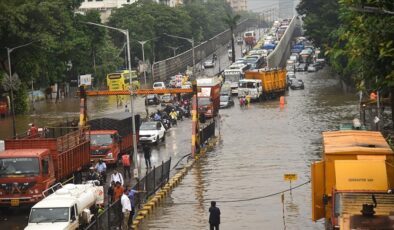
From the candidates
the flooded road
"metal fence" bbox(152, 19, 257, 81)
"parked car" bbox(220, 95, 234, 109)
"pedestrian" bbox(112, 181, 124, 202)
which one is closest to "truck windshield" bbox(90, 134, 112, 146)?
the flooded road

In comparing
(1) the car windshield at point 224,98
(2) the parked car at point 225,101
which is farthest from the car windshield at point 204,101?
(1) the car windshield at point 224,98

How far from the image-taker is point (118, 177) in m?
28.9

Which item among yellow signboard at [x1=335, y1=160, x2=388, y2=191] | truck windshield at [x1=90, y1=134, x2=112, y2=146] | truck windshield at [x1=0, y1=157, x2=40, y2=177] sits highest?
yellow signboard at [x1=335, y1=160, x2=388, y2=191]

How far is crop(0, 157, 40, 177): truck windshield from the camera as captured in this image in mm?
27625

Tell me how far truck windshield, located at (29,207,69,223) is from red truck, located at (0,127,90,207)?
14.3ft

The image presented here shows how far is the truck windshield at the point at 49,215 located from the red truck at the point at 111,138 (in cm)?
1361

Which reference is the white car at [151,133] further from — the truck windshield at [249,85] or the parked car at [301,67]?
the parked car at [301,67]

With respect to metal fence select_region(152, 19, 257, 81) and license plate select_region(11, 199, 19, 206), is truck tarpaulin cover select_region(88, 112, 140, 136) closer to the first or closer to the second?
license plate select_region(11, 199, 19, 206)

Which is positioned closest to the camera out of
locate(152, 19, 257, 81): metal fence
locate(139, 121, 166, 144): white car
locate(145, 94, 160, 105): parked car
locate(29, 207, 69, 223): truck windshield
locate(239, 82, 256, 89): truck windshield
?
locate(29, 207, 69, 223): truck windshield

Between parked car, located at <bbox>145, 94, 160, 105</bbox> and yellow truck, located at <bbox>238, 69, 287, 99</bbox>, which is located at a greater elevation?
yellow truck, located at <bbox>238, 69, 287, 99</bbox>

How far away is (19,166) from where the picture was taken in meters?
27.8

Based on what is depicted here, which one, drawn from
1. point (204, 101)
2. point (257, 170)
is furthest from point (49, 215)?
point (204, 101)

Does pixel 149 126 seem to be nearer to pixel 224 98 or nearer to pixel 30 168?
pixel 30 168

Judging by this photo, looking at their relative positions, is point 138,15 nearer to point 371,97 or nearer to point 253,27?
point 371,97
